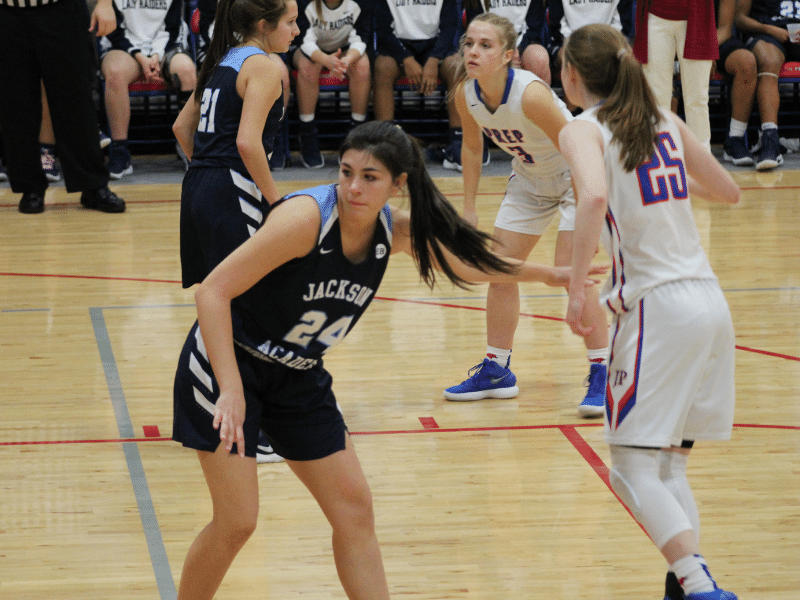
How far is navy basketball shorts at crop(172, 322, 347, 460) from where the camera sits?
2395 mm

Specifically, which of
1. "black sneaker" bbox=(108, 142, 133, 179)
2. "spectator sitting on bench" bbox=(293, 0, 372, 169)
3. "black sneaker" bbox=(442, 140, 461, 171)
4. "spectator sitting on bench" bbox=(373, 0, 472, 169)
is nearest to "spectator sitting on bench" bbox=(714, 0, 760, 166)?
"spectator sitting on bench" bbox=(373, 0, 472, 169)

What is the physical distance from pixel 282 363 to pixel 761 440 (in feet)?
7.10

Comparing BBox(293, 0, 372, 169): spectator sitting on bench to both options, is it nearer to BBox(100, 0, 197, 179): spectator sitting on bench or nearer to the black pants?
BBox(100, 0, 197, 179): spectator sitting on bench

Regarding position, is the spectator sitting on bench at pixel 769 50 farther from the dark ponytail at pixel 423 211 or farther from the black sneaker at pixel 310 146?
the dark ponytail at pixel 423 211

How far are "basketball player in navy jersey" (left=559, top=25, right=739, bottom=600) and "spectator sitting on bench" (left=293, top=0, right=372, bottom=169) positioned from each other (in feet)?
21.3

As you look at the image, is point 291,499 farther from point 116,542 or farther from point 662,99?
point 662,99

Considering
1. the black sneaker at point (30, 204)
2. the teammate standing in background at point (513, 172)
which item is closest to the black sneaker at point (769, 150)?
the teammate standing in background at point (513, 172)

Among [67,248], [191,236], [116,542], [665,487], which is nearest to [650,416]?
[665,487]

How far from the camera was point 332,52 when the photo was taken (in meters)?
9.09

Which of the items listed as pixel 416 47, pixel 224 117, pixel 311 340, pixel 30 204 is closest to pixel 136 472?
pixel 224 117

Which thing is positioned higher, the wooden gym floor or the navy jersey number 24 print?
the navy jersey number 24 print

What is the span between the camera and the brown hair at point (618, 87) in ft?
8.30

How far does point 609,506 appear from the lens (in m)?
3.37

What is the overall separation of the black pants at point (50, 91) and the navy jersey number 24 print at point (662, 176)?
577 cm
